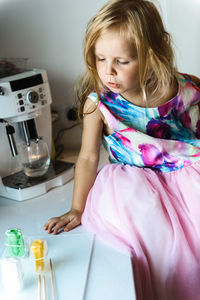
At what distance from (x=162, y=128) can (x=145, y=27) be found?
282 mm

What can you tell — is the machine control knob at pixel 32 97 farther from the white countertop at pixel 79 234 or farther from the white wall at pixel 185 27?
the white wall at pixel 185 27

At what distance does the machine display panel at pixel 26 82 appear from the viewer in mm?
1188

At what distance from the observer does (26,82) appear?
122cm

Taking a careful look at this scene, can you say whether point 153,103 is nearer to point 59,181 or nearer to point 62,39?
point 59,181

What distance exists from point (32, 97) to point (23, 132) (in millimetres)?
120

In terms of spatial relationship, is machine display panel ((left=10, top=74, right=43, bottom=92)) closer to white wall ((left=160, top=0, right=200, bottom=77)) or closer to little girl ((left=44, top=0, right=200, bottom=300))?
little girl ((left=44, top=0, right=200, bottom=300))

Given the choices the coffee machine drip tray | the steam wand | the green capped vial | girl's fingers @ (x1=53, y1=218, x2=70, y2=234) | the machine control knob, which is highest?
the machine control knob

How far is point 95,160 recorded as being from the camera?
115 cm

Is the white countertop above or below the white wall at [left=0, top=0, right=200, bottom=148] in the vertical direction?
below

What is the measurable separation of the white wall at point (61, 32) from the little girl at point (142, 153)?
0.38 meters

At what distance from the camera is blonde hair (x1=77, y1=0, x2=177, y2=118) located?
3.07 feet

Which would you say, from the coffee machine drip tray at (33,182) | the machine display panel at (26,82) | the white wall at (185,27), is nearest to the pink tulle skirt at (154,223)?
the coffee machine drip tray at (33,182)

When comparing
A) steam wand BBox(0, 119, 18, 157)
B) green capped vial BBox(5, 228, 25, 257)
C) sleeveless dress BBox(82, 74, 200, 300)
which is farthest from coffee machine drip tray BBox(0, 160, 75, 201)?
green capped vial BBox(5, 228, 25, 257)

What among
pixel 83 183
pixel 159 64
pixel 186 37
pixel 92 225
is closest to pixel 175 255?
pixel 92 225
